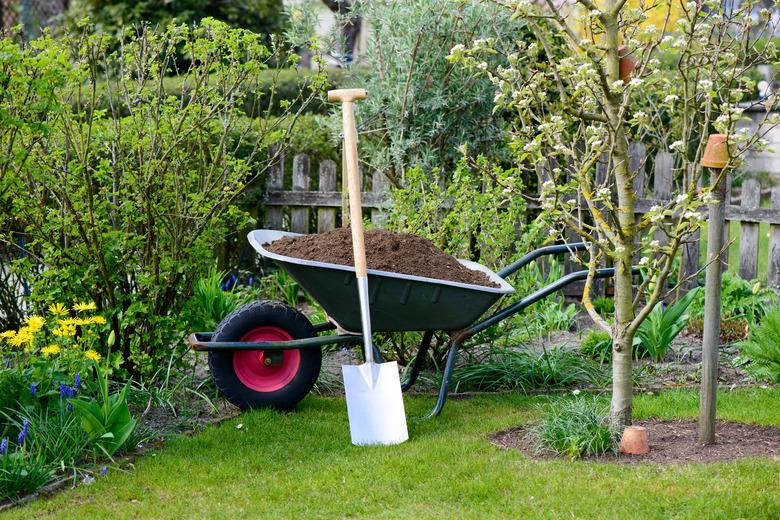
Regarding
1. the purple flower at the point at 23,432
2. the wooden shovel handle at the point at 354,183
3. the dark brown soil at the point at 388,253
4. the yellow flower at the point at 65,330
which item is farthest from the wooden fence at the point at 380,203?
the purple flower at the point at 23,432

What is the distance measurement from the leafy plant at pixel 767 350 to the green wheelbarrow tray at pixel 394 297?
1.48 meters

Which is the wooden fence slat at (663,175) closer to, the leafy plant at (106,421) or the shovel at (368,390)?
the shovel at (368,390)

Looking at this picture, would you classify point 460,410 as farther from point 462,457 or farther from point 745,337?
point 745,337

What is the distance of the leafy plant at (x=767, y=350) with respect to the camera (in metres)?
4.76

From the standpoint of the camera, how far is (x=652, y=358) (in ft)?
17.1

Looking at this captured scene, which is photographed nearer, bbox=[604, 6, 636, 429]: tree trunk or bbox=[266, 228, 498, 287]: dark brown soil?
bbox=[604, 6, 636, 429]: tree trunk

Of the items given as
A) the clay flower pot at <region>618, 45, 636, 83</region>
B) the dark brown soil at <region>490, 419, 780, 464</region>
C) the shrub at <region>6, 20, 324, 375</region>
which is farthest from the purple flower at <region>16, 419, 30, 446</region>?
the clay flower pot at <region>618, 45, 636, 83</region>

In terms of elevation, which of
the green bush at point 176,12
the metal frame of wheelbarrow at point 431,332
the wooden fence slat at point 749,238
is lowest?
the metal frame of wheelbarrow at point 431,332

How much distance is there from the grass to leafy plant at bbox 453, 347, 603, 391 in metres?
0.74

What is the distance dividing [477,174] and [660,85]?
103 inches

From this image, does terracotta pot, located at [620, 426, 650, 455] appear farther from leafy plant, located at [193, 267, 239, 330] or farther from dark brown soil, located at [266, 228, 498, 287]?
leafy plant, located at [193, 267, 239, 330]

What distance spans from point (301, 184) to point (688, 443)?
401 cm

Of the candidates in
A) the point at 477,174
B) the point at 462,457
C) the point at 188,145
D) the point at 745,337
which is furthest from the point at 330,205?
the point at 462,457

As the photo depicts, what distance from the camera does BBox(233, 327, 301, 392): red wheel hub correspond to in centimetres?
431
